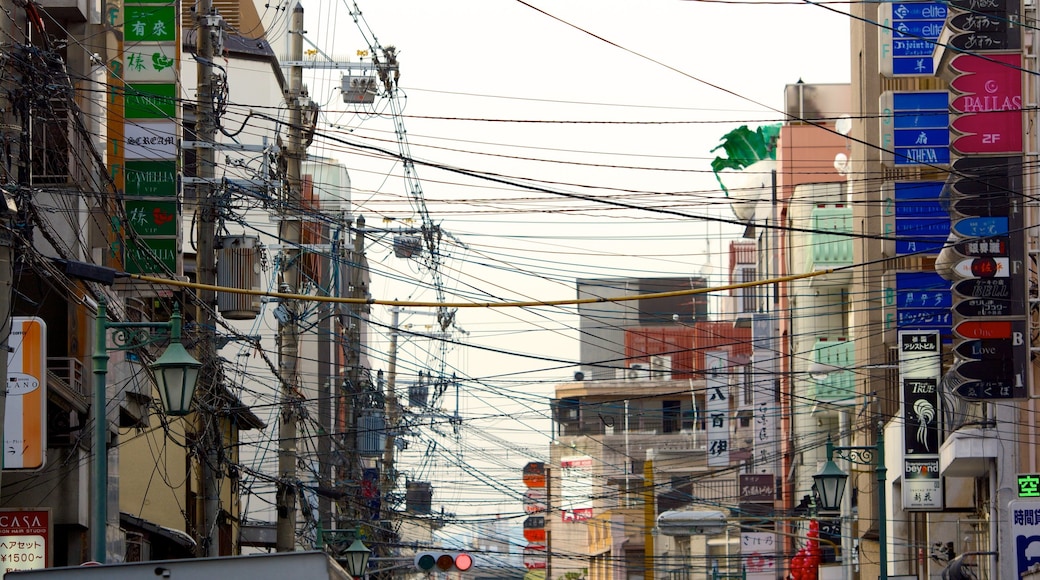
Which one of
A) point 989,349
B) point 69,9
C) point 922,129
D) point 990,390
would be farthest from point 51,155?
point 922,129

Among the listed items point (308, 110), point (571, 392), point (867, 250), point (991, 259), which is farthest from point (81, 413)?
point (571, 392)

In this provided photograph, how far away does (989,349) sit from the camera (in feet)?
97.9

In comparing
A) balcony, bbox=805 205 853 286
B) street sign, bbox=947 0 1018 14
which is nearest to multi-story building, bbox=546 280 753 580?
balcony, bbox=805 205 853 286

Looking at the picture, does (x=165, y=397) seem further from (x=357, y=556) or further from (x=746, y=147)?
(x=746, y=147)

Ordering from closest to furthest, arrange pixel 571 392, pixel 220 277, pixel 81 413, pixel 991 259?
1. pixel 81 413
2. pixel 991 259
3. pixel 220 277
4. pixel 571 392

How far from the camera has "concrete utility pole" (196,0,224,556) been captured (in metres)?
25.8

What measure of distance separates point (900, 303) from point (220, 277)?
19.6m

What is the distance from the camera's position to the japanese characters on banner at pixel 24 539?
23.6 meters

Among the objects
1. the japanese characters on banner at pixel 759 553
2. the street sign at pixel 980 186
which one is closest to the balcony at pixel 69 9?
the street sign at pixel 980 186

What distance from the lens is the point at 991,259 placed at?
29.7m

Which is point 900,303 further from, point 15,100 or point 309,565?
point 309,565

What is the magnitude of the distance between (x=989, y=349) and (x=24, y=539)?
55.0 feet

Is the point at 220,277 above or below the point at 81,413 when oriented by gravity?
above

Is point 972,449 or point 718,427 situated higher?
point 718,427
